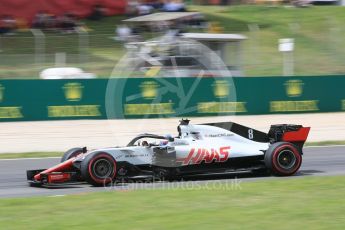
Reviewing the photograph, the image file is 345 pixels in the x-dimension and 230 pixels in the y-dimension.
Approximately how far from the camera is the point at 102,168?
31.1 feet

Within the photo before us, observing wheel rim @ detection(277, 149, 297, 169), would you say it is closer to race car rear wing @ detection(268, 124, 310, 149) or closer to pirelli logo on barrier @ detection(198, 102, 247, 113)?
race car rear wing @ detection(268, 124, 310, 149)

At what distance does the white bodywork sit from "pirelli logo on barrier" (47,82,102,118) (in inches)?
376

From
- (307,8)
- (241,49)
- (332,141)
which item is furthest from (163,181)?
(307,8)

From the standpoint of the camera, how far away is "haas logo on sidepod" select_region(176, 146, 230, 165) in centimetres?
988

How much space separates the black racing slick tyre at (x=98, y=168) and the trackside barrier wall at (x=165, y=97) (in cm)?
817

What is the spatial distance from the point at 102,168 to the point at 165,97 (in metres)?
10.8

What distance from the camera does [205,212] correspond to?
7.07 m

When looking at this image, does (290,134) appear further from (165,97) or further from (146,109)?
(165,97)

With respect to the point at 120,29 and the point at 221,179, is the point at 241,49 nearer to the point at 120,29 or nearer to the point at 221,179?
the point at 120,29

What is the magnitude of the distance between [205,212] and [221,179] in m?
3.09

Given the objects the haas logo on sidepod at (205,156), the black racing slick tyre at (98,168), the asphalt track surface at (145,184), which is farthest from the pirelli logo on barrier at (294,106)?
the black racing slick tyre at (98,168)

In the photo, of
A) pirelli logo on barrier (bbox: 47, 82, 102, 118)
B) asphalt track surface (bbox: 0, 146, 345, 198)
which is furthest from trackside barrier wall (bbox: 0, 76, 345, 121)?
asphalt track surface (bbox: 0, 146, 345, 198)

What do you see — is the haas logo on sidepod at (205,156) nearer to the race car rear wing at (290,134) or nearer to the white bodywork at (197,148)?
the white bodywork at (197,148)

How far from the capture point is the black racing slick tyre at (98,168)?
9.38 meters
